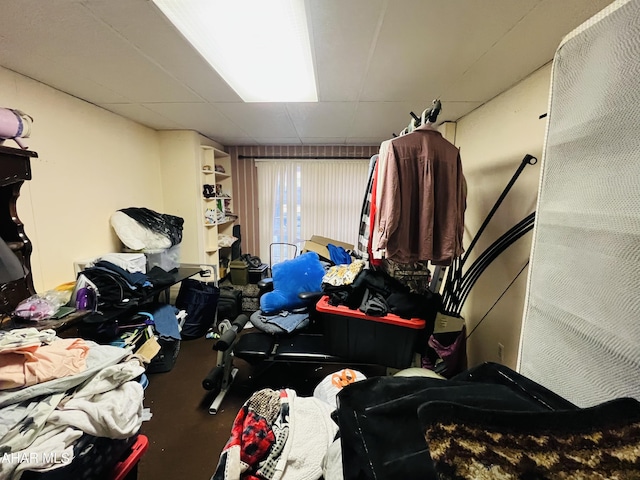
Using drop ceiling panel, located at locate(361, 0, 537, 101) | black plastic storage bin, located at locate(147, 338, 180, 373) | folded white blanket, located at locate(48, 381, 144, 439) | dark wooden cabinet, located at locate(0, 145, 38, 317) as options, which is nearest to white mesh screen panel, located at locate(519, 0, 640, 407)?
drop ceiling panel, located at locate(361, 0, 537, 101)

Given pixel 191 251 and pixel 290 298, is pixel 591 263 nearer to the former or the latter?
pixel 290 298

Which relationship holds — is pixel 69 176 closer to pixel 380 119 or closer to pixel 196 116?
pixel 196 116

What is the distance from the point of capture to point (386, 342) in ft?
5.81

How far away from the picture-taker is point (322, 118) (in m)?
2.67

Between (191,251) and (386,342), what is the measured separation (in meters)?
2.68

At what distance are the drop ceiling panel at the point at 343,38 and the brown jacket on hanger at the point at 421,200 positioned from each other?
1.76 ft

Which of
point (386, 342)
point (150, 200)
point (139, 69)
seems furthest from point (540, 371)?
point (150, 200)

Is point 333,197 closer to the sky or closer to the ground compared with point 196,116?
closer to the ground

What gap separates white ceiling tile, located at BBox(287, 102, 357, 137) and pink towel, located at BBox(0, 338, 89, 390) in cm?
218

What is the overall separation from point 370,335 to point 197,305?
205 cm

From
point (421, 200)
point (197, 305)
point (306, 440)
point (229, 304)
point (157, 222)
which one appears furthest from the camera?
point (229, 304)

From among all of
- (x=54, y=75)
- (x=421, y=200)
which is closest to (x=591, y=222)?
(x=421, y=200)

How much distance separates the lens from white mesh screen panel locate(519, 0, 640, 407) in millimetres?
484

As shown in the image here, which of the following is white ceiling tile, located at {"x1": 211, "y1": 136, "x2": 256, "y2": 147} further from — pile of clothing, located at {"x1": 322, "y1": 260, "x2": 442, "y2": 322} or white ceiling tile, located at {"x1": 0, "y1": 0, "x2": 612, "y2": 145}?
pile of clothing, located at {"x1": 322, "y1": 260, "x2": 442, "y2": 322}
